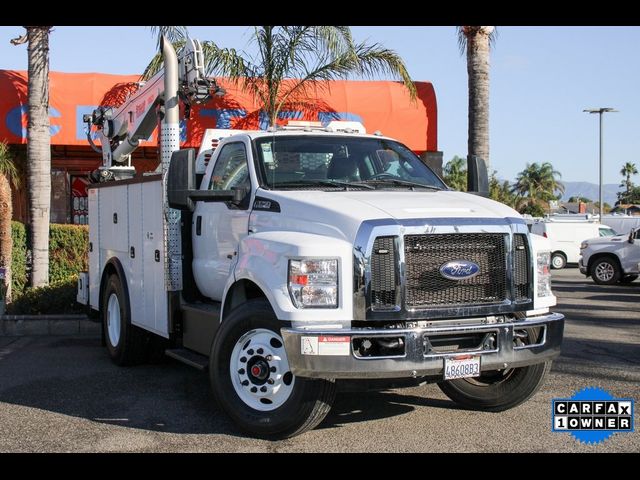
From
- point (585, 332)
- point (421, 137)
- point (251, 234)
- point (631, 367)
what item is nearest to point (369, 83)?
point (421, 137)

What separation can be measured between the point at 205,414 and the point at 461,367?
7.29 ft

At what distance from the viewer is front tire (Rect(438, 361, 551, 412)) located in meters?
6.36

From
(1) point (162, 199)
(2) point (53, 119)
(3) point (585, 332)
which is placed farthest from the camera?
(2) point (53, 119)

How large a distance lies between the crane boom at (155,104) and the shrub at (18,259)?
11.3ft

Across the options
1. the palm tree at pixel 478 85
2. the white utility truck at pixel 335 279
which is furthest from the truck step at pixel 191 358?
the palm tree at pixel 478 85

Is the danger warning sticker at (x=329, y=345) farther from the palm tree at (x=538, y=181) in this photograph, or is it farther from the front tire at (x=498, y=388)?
the palm tree at (x=538, y=181)

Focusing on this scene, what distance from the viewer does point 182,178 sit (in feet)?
21.6

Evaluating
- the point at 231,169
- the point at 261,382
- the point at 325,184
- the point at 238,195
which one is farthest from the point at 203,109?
the point at 261,382

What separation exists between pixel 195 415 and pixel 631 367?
4677mm

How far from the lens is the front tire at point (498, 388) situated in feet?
20.9

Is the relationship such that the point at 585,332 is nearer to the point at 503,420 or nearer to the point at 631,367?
the point at 631,367

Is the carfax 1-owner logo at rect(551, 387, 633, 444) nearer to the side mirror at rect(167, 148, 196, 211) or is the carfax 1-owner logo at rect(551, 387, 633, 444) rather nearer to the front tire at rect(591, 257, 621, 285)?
the side mirror at rect(167, 148, 196, 211)

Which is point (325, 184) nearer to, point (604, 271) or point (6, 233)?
point (6, 233)
